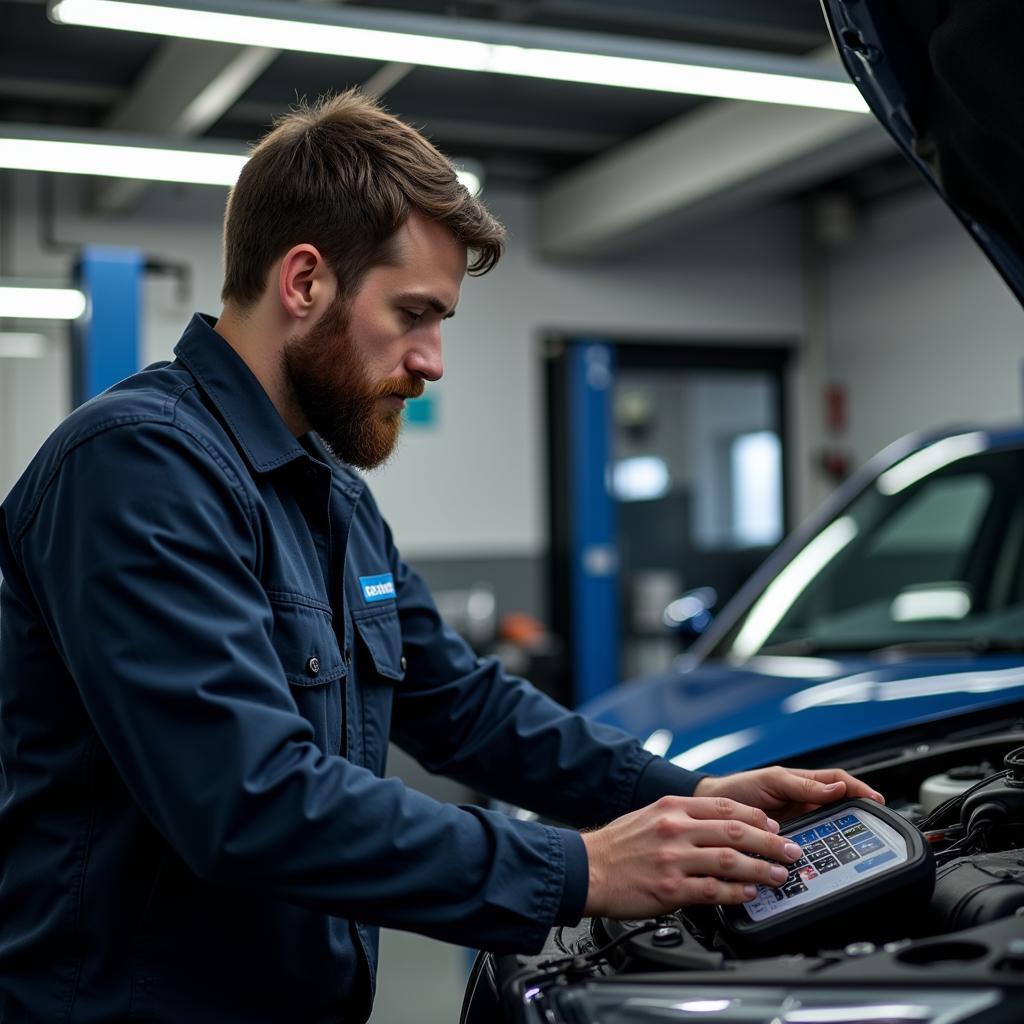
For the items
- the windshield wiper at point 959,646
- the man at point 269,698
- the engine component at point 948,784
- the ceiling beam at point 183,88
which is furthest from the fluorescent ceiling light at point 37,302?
the engine component at point 948,784

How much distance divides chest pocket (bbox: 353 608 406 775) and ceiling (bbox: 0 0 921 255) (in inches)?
146

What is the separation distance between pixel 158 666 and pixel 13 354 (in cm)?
626

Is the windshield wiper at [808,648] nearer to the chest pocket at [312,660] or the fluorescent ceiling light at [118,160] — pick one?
the chest pocket at [312,660]

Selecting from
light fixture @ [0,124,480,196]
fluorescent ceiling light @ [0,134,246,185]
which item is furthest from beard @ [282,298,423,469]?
fluorescent ceiling light @ [0,134,246,185]

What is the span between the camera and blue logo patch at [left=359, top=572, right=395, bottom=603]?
166 centimetres

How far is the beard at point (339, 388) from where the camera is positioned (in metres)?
1.47

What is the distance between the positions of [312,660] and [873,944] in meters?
0.64

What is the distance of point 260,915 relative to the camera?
134cm

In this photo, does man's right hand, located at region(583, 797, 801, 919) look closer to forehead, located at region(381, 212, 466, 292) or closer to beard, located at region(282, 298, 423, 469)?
beard, located at region(282, 298, 423, 469)

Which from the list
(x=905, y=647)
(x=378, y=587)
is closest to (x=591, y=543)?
(x=905, y=647)

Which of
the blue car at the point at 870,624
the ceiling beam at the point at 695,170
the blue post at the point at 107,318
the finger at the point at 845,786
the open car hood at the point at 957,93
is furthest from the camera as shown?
the ceiling beam at the point at 695,170

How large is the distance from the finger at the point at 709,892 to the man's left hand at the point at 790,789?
307mm

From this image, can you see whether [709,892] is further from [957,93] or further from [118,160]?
[118,160]

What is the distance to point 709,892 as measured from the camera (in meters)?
1.21
